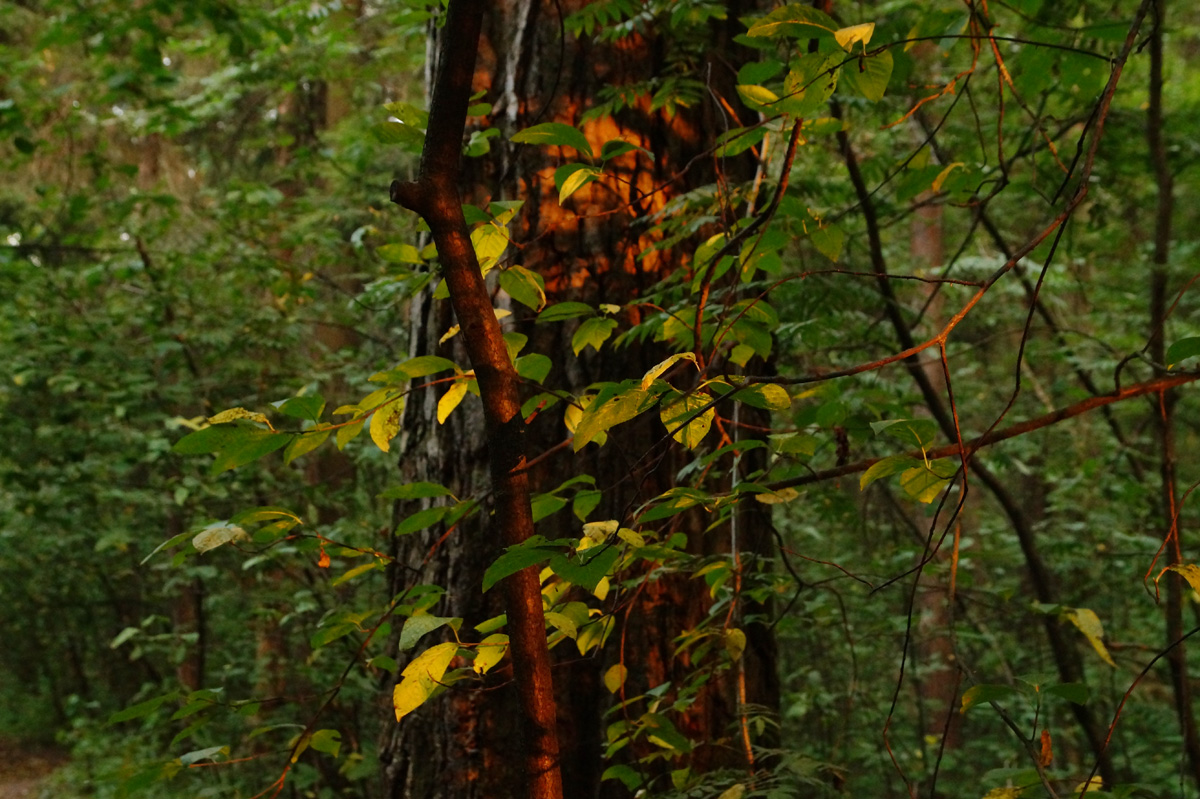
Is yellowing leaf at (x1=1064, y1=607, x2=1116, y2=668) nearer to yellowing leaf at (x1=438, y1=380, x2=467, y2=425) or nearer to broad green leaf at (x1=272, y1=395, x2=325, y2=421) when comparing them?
yellowing leaf at (x1=438, y1=380, x2=467, y2=425)

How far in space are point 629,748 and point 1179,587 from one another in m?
1.83

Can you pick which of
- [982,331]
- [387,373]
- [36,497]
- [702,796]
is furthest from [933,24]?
[982,331]

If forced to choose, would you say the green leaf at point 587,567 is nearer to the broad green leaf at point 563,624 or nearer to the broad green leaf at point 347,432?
the broad green leaf at point 563,624

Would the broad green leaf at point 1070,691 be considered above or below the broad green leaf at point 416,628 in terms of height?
below

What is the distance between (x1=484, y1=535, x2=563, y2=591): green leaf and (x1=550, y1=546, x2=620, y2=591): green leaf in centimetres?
1

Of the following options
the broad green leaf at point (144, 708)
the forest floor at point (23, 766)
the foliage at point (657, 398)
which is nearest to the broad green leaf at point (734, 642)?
the foliage at point (657, 398)

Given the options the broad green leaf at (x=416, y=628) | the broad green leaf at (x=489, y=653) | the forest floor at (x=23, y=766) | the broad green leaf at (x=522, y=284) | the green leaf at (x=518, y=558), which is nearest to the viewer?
the green leaf at (x=518, y=558)

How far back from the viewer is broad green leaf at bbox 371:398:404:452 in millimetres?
1034

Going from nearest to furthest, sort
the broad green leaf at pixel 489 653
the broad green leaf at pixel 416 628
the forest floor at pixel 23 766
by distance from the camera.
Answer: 1. the broad green leaf at pixel 416 628
2. the broad green leaf at pixel 489 653
3. the forest floor at pixel 23 766

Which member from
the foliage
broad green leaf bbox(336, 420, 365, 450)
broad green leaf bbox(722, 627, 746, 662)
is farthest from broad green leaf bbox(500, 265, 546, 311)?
broad green leaf bbox(722, 627, 746, 662)

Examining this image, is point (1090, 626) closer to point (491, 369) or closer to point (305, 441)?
point (491, 369)

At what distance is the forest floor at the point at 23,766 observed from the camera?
931 centimetres

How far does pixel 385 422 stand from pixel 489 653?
0.32m

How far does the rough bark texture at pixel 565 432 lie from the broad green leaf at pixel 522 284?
39cm
